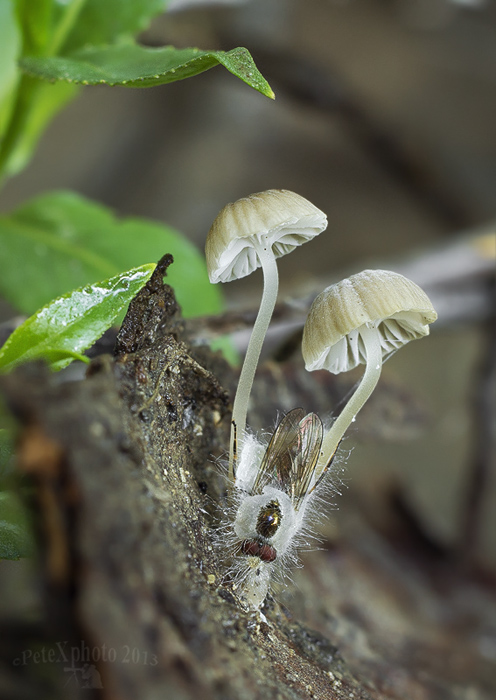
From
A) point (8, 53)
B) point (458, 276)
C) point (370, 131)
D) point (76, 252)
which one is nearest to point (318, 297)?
point (76, 252)

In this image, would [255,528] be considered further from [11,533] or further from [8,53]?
[8,53]

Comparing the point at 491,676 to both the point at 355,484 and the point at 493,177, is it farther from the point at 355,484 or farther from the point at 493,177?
the point at 493,177

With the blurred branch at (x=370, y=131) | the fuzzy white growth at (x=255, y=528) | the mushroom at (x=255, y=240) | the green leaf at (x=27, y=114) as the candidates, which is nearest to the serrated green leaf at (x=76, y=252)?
the green leaf at (x=27, y=114)

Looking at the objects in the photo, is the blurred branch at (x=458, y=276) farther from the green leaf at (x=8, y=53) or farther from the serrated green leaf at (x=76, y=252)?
the green leaf at (x=8, y=53)

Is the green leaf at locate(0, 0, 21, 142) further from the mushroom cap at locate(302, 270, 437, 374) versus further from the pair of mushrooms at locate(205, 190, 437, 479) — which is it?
the mushroom cap at locate(302, 270, 437, 374)

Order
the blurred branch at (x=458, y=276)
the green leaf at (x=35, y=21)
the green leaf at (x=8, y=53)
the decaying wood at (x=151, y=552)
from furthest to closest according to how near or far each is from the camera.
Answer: the blurred branch at (x=458, y=276)
the green leaf at (x=8, y=53)
the green leaf at (x=35, y=21)
the decaying wood at (x=151, y=552)

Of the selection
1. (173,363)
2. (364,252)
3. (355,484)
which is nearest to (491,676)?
(355,484)
